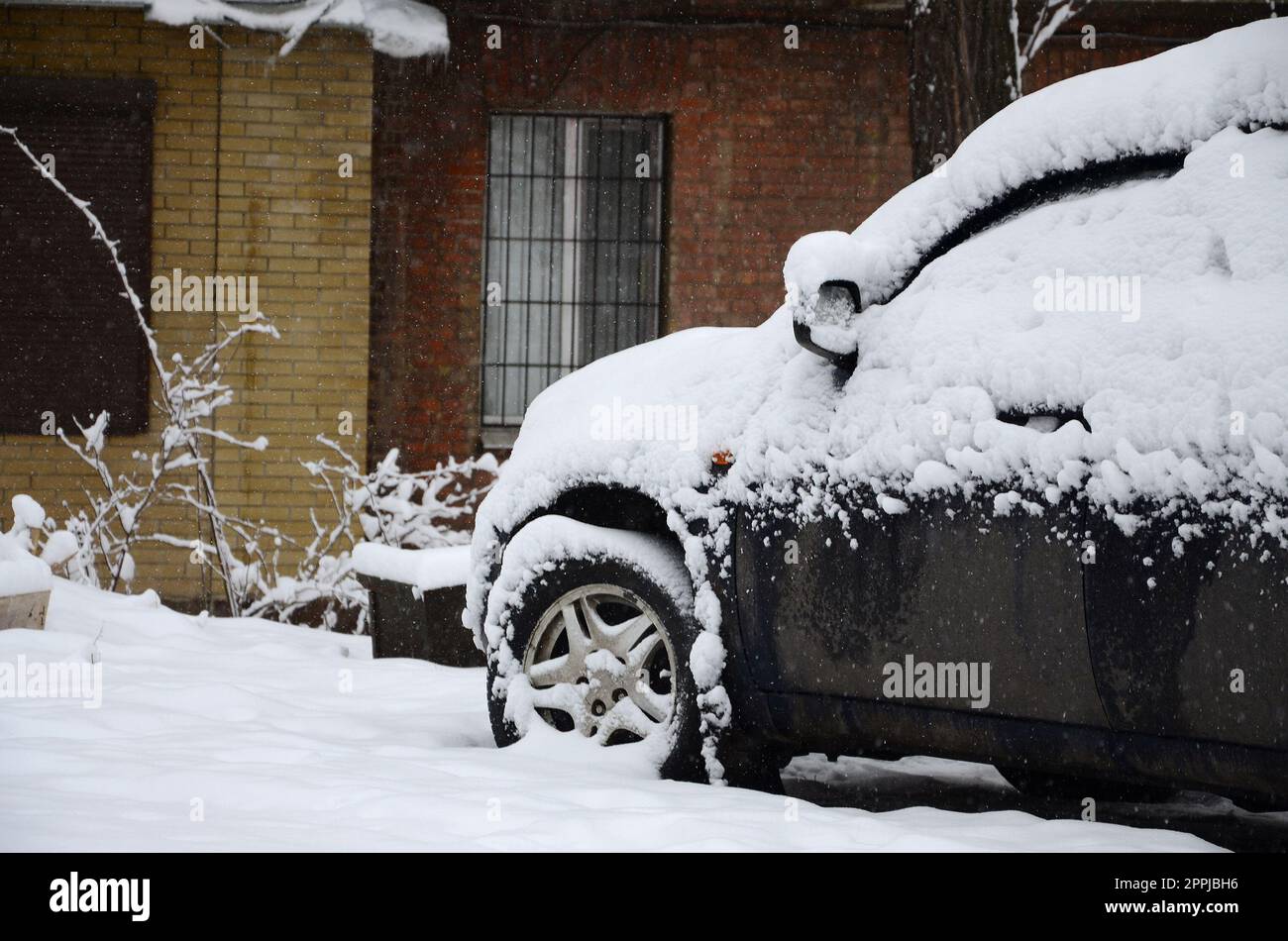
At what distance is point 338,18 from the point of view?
10273 millimetres

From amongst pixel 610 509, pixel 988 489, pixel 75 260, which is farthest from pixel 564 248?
pixel 988 489

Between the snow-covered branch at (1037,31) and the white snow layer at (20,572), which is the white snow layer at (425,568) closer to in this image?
the white snow layer at (20,572)

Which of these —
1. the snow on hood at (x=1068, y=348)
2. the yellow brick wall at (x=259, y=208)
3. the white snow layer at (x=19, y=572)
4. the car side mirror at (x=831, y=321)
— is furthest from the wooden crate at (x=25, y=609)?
the car side mirror at (x=831, y=321)

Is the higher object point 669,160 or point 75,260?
point 669,160

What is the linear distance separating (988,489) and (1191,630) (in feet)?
1.95

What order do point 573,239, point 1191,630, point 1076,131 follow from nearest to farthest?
point 1191,630, point 1076,131, point 573,239

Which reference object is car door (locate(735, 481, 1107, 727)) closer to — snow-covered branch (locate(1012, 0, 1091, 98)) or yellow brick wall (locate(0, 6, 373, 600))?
snow-covered branch (locate(1012, 0, 1091, 98))

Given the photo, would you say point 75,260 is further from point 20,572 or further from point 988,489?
point 988,489

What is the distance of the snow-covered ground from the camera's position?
3396mm

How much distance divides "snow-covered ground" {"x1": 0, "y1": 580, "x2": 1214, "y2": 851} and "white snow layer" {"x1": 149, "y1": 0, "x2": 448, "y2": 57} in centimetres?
569

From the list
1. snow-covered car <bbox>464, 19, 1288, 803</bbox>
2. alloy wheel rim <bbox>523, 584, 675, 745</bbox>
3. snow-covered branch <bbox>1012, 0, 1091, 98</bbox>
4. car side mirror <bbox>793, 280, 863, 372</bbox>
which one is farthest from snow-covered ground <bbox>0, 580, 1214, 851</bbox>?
snow-covered branch <bbox>1012, 0, 1091, 98</bbox>

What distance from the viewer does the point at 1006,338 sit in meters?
3.74
